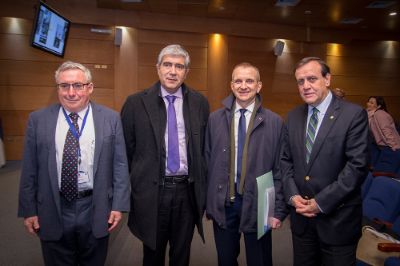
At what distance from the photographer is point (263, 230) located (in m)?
1.79

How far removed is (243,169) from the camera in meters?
1.84

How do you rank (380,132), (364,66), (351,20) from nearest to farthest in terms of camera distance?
1. (380,132)
2. (351,20)
3. (364,66)

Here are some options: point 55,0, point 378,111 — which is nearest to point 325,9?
point 378,111

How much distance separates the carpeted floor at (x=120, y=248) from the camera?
2824mm

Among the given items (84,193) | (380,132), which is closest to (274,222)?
(84,193)

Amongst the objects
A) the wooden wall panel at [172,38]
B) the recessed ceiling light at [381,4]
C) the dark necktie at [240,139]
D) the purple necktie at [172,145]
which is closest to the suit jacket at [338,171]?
the dark necktie at [240,139]

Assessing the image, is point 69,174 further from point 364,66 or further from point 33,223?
point 364,66

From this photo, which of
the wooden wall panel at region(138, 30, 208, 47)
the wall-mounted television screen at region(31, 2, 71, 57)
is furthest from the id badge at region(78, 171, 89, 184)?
the wooden wall panel at region(138, 30, 208, 47)

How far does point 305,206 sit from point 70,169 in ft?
4.28

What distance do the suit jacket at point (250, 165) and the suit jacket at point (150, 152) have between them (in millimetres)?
102

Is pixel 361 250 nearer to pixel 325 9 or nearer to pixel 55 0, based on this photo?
pixel 325 9

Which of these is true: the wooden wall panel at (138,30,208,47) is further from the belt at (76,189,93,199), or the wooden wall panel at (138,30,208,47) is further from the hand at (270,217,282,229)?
the hand at (270,217,282,229)

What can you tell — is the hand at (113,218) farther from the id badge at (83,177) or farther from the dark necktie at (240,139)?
the dark necktie at (240,139)

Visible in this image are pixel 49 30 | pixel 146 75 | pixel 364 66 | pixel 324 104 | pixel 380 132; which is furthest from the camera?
pixel 364 66
